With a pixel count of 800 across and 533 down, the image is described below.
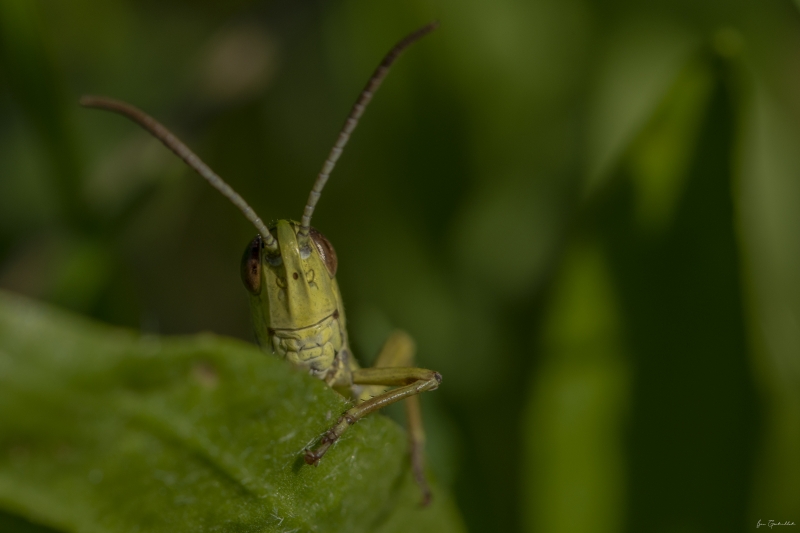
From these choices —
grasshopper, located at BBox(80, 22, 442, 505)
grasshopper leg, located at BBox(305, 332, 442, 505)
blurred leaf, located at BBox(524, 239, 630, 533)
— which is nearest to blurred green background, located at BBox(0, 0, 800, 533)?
blurred leaf, located at BBox(524, 239, 630, 533)

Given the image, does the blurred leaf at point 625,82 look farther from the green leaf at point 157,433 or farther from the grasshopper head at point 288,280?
the green leaf at point 157,433

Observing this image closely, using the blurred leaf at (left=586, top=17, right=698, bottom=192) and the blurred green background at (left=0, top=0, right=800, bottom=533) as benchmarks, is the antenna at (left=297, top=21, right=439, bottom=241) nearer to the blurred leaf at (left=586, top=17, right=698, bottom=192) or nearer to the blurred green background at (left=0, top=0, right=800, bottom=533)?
the blurred green background at (left=0, top=0, right=800, bottom=533)

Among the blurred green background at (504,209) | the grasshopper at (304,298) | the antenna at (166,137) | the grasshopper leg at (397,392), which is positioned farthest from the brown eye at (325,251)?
the blurred green background at (504,209)

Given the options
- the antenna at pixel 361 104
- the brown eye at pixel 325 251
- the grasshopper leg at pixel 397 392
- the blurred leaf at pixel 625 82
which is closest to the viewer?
the grasshopper leg at pixel 397 392

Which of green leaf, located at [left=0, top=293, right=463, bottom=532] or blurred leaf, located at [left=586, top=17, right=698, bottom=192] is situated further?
blurred leaf, located at [left=586, top=17, right=698, bottom=192]

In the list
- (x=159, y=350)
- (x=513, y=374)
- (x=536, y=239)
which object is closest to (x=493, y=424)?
(x=513, y=374)

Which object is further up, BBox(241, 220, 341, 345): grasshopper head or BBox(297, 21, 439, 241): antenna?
BBox(297, 21, 439, 241): antenna

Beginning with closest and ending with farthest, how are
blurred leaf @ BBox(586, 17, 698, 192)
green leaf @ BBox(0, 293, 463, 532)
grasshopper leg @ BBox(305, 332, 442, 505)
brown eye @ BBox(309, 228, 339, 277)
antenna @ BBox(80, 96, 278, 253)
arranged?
green leaf @ BBox(0, 293, 463, 532) < grasshopper leg @ BBox(305, 332, 442, 505) < antenna @ BBox(80, 96, 278, 253) < brown eye @ BBox(309, 228, 339, 277) < blurred leaf @ BBox(586, 17, 698, 192)
